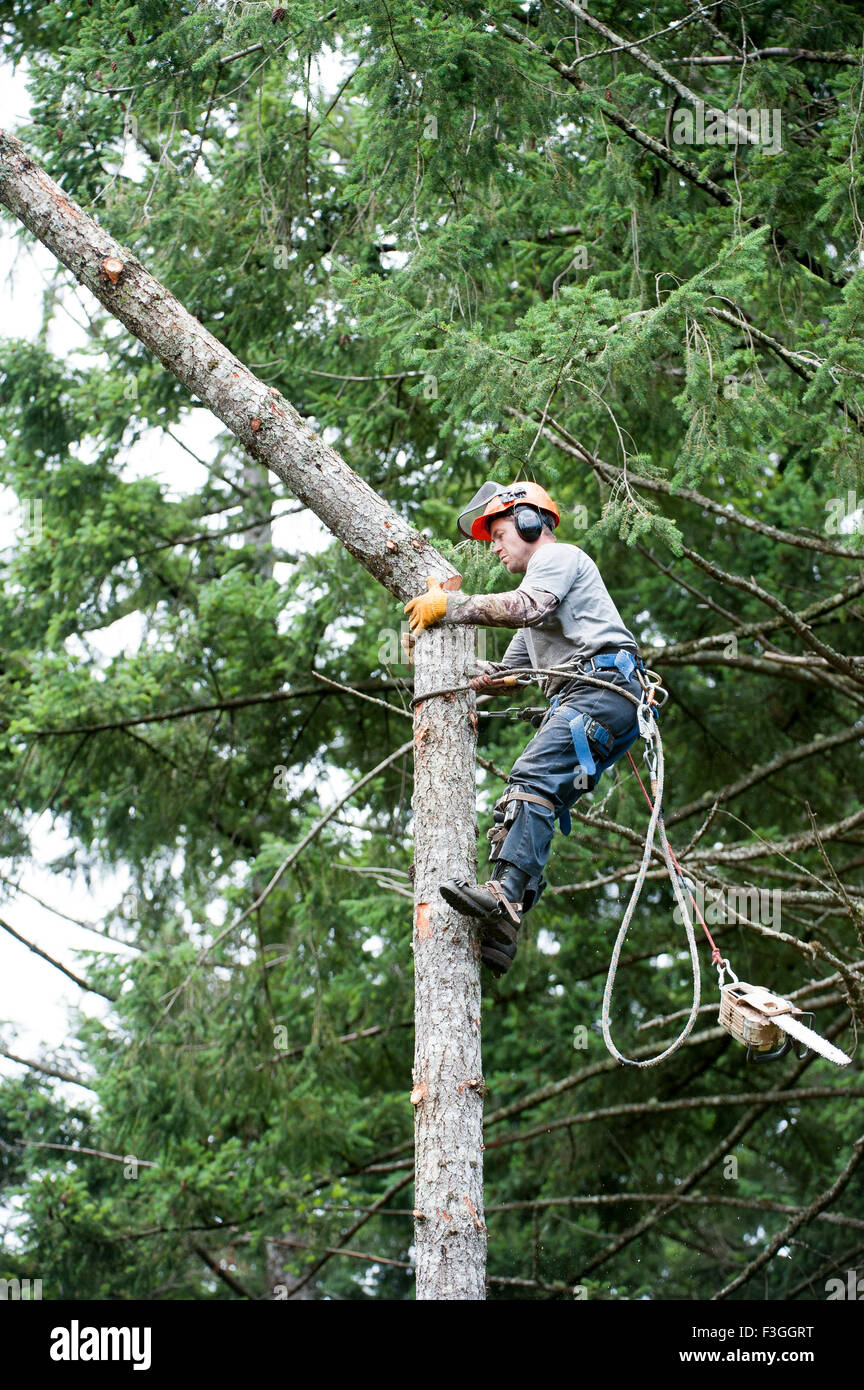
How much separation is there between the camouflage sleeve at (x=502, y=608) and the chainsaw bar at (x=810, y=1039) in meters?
1.58

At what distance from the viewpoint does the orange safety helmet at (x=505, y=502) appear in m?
4.98

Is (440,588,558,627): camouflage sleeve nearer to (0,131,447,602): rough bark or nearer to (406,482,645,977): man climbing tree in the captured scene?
(406,482,645,977): man climbing tree

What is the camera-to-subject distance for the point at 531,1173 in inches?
429

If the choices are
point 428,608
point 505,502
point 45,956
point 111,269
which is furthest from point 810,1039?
point 45,956

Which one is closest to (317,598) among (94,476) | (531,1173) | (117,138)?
(94,476)

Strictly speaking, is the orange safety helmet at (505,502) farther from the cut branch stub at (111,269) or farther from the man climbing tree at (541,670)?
the cut branch stub at (111,269)

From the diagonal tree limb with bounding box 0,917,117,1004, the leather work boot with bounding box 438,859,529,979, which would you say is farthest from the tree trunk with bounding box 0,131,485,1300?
the diagonal tree limb with bounding box 0,917,117,1004

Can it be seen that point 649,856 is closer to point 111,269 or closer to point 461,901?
point 461,901

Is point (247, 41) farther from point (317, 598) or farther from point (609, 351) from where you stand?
point (317, 598)

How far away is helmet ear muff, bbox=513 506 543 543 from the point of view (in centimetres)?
493

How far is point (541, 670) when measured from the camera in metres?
4.46

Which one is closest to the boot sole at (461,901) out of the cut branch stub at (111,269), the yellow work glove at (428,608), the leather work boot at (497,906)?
the leather work boot at (497,906)

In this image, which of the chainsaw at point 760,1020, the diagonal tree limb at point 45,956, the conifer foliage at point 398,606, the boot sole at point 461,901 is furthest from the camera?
the diagonal tree limb at point 45,956

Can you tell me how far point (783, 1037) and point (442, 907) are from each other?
1118 mm
